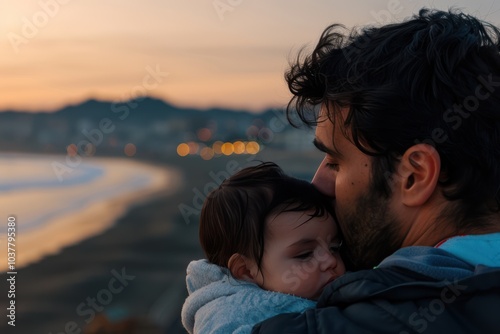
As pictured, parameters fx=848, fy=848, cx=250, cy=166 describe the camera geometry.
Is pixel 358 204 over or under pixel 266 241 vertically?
over

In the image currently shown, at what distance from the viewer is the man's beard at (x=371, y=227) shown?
2387 millimetres

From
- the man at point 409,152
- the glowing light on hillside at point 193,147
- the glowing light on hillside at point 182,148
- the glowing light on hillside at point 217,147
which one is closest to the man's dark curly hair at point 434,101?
the man at point 409,152

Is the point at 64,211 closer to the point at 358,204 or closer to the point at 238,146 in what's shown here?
the point at 358,204

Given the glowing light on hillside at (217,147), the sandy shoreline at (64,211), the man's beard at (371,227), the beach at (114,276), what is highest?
the man's beard at (371,227)

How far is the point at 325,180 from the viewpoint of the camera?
2842 millimetres

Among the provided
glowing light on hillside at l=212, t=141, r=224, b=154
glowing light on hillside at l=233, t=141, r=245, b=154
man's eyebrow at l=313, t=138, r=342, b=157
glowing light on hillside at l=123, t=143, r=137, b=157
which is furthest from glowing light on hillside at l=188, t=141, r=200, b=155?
man's eyebrow at l=313, t=138, r=342, b=157

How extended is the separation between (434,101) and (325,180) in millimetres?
653

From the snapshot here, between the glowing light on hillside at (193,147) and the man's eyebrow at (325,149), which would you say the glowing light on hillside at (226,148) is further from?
the man's eyebrow at (325,149)

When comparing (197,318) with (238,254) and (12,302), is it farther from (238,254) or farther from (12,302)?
(12,302)

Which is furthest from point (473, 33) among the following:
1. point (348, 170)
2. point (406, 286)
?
point (406, 286)

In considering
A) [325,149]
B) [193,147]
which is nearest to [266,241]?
[325,149]

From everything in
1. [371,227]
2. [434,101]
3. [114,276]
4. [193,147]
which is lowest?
[193,147]

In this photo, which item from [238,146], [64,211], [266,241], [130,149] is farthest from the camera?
[130,149]

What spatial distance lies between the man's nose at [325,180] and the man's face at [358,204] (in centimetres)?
22
